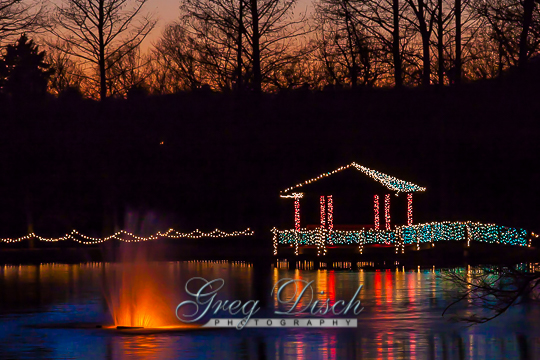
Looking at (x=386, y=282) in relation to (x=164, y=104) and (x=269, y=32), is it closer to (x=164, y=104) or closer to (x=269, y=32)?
(x=269, y=32)

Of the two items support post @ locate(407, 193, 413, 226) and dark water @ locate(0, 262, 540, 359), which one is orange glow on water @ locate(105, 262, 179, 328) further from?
support post @ locate(407, 193, 413, 226)

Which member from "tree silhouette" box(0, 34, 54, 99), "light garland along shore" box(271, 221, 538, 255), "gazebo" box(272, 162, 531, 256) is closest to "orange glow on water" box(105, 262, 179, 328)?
"light garland along shore" box(271, 221, 538, 255)

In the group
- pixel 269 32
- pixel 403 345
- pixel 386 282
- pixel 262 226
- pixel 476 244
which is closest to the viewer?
pixel 403 345

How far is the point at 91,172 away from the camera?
2018 inches

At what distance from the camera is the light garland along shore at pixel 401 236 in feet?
106

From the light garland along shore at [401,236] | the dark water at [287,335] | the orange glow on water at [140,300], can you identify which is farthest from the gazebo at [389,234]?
the dark water at [287,335]

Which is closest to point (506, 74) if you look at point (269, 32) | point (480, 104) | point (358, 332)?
point (480, 104)

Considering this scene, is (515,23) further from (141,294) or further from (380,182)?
(141,294)

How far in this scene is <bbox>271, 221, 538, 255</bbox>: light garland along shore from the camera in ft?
106

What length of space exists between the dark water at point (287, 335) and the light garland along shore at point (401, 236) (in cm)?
1080

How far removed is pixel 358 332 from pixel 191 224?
3187 cm

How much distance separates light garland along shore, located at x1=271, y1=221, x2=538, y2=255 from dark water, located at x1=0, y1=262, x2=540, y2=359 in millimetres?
10798

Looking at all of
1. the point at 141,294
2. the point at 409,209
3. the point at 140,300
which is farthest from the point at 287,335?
the point at 409,209

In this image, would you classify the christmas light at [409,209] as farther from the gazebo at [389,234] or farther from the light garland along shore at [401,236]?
the light garland along shore at [401,236]
